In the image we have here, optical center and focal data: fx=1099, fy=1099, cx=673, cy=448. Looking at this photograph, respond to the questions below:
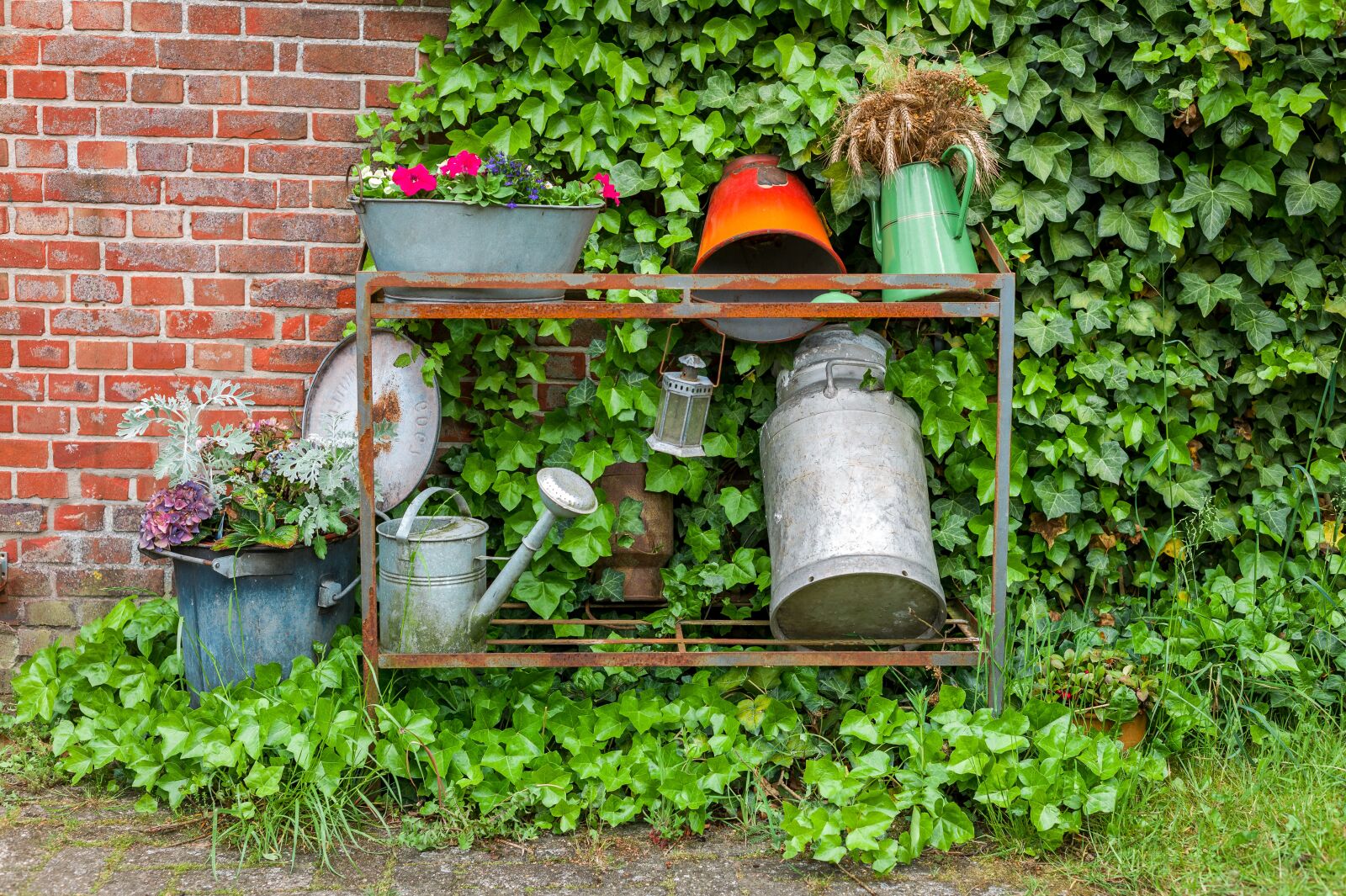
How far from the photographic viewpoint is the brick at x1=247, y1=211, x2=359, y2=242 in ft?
9.95

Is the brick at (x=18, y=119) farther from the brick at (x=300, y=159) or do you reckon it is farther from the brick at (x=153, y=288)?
the brick at (x=300, y=159)

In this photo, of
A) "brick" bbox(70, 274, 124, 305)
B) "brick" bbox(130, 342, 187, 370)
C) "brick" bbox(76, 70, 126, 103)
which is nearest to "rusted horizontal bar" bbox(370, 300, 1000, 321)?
"brick" bbox(130, 342, 187, 370)

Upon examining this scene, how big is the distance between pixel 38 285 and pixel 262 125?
78cm

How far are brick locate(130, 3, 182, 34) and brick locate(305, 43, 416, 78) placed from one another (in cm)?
36

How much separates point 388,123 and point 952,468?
70.5 inches

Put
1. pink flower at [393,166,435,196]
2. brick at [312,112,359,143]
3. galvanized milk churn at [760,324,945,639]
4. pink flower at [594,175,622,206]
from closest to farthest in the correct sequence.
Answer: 1. pink flower at [393,166,435,196]
2. galvanized milk churn at [760,324,945,639]
3. pink flower at [594,175,622,206]
4. brick at [312,112,359,143]

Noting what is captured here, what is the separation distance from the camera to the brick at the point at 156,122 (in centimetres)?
299

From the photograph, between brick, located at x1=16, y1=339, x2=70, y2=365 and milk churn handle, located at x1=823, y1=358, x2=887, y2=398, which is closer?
milk churn handle, located at x1=823, y1=358, x2=887, y2=398

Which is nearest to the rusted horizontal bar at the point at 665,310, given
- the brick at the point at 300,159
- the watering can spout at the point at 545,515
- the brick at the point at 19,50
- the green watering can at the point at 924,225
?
the green watering can at the point at 924,225

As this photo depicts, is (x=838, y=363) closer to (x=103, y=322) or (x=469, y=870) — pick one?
(x=469, y=870)

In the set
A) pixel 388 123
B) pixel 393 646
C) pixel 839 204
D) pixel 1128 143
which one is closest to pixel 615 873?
pixel 393 646

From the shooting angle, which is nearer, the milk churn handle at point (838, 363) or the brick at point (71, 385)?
the milk churn handle at point (838, 363)

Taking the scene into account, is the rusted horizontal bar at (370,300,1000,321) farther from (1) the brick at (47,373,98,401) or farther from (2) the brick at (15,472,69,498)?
(2) the brick at (15,472,69,498)

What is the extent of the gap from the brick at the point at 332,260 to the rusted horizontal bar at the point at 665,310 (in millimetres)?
532
